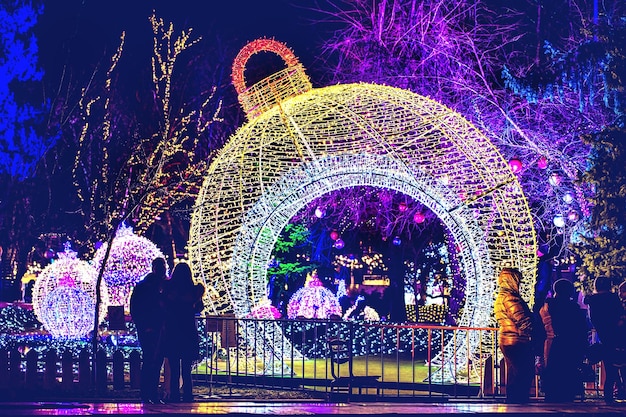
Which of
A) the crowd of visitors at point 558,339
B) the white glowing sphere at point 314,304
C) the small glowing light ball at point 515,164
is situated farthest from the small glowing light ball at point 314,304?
the crowd of visitors at point 558,339

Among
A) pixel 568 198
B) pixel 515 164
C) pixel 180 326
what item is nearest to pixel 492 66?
pixel 568 198

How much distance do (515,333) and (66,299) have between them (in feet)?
28.3

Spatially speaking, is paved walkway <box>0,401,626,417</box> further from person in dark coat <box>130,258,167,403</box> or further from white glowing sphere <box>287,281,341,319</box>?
white glowing sphere <box>287,281,341,319</box>

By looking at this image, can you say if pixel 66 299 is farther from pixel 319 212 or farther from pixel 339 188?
pixel 319 212

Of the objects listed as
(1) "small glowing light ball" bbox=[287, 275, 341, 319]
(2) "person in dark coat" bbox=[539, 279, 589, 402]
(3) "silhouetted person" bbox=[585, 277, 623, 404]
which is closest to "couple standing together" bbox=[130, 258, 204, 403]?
(2) "person in dark coat" bbox=[539, 279, 589, 402]

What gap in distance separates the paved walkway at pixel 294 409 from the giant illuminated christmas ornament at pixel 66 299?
20.1 ft

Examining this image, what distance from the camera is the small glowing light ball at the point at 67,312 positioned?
1688cm

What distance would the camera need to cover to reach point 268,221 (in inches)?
590

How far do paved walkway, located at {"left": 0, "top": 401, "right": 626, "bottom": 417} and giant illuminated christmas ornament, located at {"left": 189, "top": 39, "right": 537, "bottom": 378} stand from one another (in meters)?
2.96

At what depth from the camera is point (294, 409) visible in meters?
10.2

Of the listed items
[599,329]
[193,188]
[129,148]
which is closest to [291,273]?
[193,188]

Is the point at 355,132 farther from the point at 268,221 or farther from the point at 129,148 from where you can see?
the point at 129,148

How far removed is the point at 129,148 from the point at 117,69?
386 cm

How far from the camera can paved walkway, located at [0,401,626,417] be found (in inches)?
385
